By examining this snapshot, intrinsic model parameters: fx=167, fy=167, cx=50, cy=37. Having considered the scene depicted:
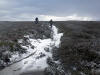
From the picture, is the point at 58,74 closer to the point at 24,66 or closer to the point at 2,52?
the point at 24,66

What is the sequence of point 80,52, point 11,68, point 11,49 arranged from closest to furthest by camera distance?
point 11,68 → point 80,52 → point 11,49

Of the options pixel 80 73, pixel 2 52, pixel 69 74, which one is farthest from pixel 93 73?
pixel 2 52

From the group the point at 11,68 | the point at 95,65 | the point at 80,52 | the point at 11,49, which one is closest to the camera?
the point at 95,65

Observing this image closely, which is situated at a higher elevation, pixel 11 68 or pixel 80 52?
pixel 80 52

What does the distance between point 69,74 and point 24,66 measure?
228 inches

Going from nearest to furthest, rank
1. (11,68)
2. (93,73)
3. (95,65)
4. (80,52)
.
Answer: (93,73) → (95,65) → (11,68) → (80,52)

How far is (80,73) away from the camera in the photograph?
47.1 ft

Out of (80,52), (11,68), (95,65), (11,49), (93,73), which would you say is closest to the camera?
(93,73)

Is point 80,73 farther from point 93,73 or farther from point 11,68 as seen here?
point 11,68

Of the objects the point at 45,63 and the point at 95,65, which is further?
the point at 45,63

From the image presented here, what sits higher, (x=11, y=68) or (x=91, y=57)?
(x=91, y=57)

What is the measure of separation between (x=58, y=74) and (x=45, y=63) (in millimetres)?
4067

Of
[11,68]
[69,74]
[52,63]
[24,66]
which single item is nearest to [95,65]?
[69,74]

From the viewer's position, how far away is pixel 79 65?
1605 cm
